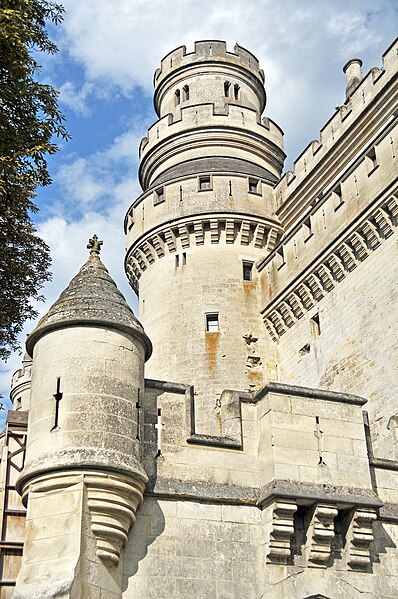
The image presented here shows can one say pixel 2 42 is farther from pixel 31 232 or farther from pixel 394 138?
pixel 394 138

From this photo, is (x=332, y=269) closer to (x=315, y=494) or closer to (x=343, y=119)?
(x=343, y=119)

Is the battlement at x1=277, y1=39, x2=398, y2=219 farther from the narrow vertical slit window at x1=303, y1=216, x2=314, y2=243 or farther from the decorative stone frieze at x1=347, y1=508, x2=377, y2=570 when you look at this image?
the decorative stone frieze at x1=347, y1=508, x2=377, y2=570

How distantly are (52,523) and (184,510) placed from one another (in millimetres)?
1799

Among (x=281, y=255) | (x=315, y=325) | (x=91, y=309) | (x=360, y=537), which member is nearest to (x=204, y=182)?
(x=281, y=255)

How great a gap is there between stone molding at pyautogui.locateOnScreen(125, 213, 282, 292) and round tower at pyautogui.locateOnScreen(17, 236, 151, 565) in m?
10.9

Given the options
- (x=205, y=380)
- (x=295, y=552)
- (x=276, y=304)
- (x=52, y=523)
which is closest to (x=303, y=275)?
(x=276, y=304)

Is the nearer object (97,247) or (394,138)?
(97,247)

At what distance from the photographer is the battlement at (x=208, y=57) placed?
86.7 feet

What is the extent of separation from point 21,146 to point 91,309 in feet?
7.66

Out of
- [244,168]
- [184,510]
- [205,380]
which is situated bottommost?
[184,510]

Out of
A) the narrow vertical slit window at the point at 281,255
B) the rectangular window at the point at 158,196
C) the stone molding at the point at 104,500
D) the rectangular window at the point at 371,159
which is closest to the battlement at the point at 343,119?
the rectangular window at the point at 371,159

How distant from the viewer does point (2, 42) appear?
10039 millimetres

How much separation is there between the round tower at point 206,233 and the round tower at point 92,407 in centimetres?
902

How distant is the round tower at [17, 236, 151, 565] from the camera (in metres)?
9.30
